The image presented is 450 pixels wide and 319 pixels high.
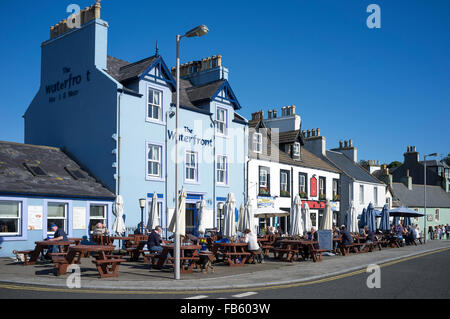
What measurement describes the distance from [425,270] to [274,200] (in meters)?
17.9

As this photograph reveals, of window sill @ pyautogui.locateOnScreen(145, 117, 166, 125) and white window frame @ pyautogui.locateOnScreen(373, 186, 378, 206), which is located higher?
window sill @ pyautogui.locateOnScreen(145, 117, 166, 125)

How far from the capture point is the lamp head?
12.3 metres

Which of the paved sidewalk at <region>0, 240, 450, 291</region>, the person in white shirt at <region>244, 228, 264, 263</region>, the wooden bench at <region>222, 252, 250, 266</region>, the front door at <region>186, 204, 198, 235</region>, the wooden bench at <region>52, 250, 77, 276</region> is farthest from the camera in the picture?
the front door at <region>186, 204, 198, 235</region>

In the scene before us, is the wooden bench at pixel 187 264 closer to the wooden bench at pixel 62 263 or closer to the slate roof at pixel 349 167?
the wooden bench at pixel 62 263

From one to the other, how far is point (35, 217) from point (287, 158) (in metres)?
21.0

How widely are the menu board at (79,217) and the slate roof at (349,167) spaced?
2722 cm

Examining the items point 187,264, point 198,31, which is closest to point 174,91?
point 187,264

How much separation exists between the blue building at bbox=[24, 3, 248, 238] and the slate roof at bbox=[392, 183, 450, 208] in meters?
34.3

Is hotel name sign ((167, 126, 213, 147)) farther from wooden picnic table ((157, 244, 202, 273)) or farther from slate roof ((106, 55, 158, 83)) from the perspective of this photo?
wooden picnic table ((157, 244, 202, 273))

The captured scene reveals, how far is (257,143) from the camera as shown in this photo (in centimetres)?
3284

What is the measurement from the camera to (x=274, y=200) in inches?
1312

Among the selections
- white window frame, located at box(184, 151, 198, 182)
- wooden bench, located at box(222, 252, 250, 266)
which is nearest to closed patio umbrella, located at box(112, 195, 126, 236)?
white window frame, located at box(184, 151, 198, 182)

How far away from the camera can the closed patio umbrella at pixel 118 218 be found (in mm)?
20547
